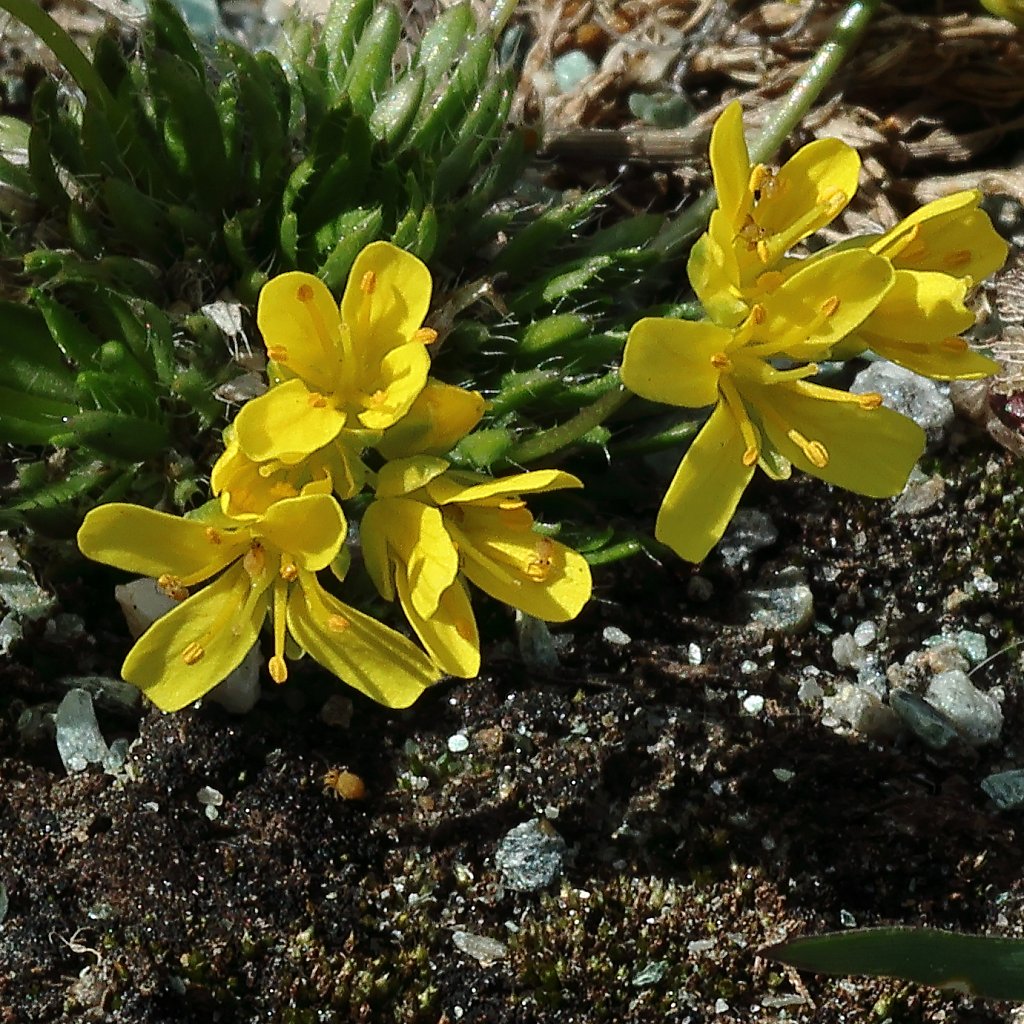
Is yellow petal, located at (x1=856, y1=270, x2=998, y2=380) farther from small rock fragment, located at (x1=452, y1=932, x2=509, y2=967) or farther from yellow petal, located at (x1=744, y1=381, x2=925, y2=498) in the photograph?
small rock fragment, located at (x1=452, y1=932, x2=509, y2=967)

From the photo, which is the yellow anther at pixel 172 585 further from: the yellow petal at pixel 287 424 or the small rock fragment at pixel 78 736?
the small rock fragment at pixel 78 736

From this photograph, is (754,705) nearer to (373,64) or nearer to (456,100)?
(456,100)

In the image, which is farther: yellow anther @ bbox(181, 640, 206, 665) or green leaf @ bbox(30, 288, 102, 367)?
green leaf @ bbox(30, 288, 102, 367)

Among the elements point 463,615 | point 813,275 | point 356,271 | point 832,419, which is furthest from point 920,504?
point 356,271

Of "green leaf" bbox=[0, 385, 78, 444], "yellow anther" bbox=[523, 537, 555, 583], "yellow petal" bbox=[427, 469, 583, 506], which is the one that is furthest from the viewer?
"green leaf" bbox=[0, 385, 78, 444]

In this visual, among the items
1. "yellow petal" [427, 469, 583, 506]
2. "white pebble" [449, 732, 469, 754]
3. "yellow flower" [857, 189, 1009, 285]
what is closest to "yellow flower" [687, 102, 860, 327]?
"yellow flower" [857, 189, 1009, 285]

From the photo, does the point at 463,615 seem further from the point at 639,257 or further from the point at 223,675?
the point at 639,257
